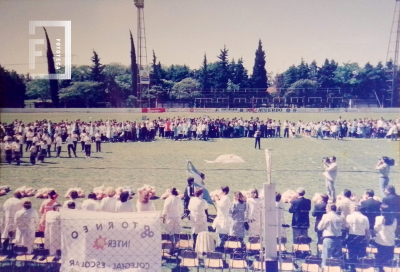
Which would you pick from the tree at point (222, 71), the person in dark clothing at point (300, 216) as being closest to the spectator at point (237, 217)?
the person in dark clothing at point (300, 216)

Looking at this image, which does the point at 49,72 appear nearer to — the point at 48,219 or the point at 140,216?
the point at 48,219

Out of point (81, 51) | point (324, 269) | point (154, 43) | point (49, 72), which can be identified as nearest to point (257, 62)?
point (154, 43)

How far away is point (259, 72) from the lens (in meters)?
9.61

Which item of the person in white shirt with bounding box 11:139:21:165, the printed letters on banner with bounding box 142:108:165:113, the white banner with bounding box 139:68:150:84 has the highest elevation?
the white banner with bounding box 139:68:150:84

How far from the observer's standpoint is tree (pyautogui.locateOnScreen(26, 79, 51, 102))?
8.65m

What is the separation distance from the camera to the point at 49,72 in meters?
8.23

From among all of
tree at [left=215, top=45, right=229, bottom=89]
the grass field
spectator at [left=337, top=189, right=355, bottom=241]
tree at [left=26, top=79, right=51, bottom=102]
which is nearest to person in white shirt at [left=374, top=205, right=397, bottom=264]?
spectator at [left=337, top=189, right=355, bottom=241]

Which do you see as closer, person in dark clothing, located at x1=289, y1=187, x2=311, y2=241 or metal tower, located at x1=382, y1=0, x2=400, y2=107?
person in dark clothing, located at x1=289, y1=187, x2=311, y2=241

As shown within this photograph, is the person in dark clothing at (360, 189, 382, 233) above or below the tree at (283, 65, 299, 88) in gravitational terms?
below

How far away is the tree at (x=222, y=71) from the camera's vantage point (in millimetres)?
→ 9125

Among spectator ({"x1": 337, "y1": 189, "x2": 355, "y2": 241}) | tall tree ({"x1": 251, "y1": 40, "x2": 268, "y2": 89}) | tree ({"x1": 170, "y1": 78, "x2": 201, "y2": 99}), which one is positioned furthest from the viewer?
tree ({"x1": 170, "y1": 78, "x2": 201, "y2": 99})

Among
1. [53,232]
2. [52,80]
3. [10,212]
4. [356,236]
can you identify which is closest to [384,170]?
[356,236]

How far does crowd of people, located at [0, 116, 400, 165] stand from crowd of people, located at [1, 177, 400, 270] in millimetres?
5059

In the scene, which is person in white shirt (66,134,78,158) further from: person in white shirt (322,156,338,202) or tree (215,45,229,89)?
person in white shirt (322,156,338,202)
